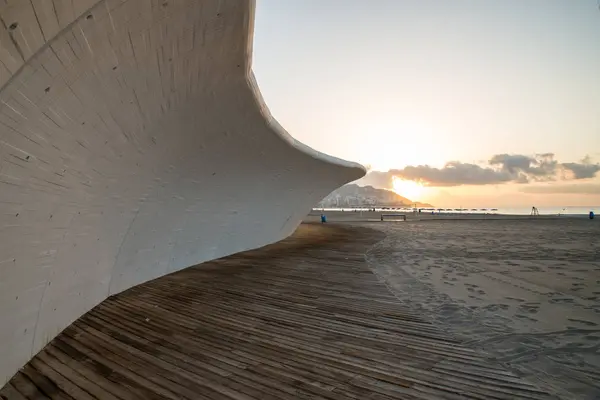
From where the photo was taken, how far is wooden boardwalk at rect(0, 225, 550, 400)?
296 cm

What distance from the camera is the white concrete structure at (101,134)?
217 cm

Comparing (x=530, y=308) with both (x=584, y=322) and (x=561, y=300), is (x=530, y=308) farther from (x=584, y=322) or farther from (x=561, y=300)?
(x=561, y=300)

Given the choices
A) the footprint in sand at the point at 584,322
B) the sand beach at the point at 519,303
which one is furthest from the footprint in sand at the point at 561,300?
the footprint in sand at the point at 584,322

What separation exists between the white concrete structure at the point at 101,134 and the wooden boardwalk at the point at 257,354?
434 mm

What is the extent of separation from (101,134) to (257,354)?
Result: 2531 millimetres

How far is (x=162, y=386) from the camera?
3033 mm

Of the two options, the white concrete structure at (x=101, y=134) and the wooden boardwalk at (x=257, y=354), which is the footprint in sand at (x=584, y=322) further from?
the white concrete structure at (x=101, y=134)

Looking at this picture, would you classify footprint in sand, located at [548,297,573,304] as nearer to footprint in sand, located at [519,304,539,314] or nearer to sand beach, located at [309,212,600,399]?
sand beach, located at [309,212,600,399]

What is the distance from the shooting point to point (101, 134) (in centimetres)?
350

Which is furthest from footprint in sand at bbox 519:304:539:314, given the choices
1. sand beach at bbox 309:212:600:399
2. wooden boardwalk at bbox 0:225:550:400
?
wooden boardwalk at bbox 0:225:550:400

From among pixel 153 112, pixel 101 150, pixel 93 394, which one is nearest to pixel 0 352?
pixel 93 394

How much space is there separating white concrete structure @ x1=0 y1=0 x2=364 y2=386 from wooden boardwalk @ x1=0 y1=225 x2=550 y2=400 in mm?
434

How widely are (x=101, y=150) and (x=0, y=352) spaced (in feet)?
6.10

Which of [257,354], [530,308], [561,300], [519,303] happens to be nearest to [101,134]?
[257,354]
